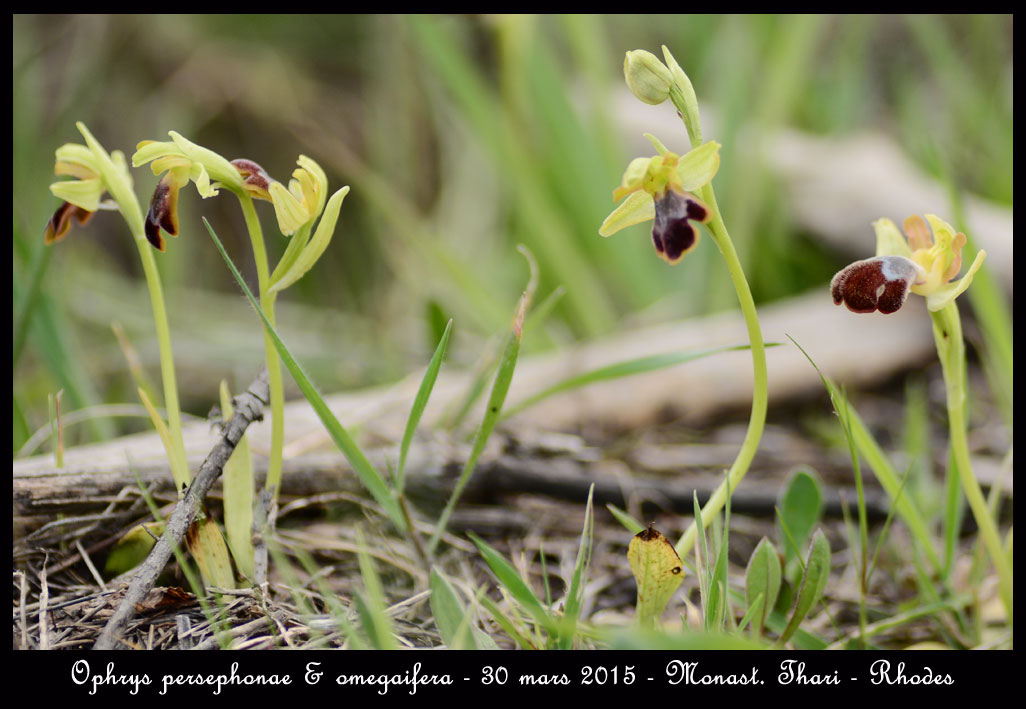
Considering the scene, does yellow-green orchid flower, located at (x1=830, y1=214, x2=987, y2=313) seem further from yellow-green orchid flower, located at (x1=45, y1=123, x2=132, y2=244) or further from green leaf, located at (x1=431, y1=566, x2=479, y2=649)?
yellow-green orchid flower, located at (x1=45, y1=123, x2=132, y2=244)

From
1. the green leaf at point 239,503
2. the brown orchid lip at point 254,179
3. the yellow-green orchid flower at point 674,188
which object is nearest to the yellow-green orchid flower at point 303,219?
the brown orchid lip at point 254,179

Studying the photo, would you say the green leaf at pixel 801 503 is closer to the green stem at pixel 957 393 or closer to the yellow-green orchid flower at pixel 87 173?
the green stem at pixel 957 393

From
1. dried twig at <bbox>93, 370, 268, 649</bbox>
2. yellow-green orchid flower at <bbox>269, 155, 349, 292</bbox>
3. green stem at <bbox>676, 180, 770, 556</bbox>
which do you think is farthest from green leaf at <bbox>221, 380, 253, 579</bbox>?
green stem at <bbox>676, 180, 770, 556</bbox>

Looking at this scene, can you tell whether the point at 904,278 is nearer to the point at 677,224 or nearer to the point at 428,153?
the point at 677,224

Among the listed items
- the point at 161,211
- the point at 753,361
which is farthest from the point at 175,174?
the point at 753,361

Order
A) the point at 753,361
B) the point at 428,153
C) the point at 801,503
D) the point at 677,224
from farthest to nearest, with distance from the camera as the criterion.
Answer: the point at 428,153 < the point at 801,503 < the point at 753,361 < the point at 677,224
